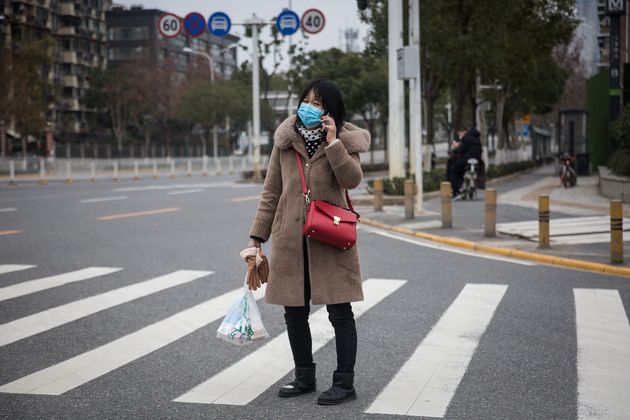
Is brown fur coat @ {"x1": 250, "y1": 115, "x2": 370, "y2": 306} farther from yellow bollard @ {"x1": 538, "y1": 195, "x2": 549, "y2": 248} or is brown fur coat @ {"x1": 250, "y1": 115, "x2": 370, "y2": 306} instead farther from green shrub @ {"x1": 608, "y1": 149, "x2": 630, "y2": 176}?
green shrub @ {"x1": 608, "y1": 149, "x2": 630, "y2": 176}

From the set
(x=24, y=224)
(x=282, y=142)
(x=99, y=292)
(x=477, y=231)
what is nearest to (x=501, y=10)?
(x=477, y=231)

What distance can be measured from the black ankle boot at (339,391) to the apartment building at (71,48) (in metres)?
68.5

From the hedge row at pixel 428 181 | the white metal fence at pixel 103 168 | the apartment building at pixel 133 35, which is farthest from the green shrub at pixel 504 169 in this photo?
the apartment building at pixel 133 35

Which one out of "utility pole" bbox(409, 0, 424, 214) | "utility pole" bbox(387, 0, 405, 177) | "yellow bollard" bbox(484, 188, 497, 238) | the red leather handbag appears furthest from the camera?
"utility pole" bbox(387, 0, 405, 177)

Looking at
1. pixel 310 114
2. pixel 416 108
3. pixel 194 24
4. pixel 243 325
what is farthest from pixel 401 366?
pixel 194 24

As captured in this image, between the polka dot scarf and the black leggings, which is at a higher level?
the polka dot scarf

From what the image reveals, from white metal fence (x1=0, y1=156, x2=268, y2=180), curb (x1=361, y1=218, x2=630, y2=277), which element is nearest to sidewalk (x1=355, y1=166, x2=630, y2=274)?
curb (x1=361, y1=218, x2=630, y2=277)

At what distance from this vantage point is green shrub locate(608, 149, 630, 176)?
20.9m

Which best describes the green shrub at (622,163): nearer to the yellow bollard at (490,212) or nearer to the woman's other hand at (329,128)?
the yellow bollard at (490,212)

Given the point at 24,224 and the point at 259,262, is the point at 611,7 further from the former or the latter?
the point at 259,262

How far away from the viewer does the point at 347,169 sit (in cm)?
463

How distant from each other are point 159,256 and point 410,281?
3902 mm

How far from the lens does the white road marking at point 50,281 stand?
8789mm

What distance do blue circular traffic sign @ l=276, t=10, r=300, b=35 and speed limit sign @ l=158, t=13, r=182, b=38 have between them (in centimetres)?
385
